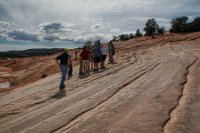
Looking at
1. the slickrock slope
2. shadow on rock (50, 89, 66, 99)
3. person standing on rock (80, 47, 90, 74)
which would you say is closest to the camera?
the slickrock slope

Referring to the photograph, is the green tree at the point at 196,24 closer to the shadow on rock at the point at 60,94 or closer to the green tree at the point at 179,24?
the green tree at the point at 179,24

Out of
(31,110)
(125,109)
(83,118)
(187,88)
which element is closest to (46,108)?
(31,110)

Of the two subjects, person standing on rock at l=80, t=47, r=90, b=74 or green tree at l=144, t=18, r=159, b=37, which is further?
green tree at l=144, t=18, r=159, b=37

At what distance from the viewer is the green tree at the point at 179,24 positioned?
202 ft

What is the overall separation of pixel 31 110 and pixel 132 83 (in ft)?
15.0

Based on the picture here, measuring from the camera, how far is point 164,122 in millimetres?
7105

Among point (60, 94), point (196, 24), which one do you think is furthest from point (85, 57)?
point (196, 24)

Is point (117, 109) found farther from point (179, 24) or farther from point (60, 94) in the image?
point (179, 24)

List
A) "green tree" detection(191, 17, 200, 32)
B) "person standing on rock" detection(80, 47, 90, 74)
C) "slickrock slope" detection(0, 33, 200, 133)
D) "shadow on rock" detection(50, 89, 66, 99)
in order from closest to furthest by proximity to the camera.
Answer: "slickrock slope" detection(0, 33, 200, 133), "shadow on rock" detection(50, 89, 66, 99), "person standing on rock" detection(80, 47, 90, 74), "green tree" detection(191, 17, 200, 32)

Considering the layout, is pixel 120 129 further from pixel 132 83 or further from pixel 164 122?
pixel 132 83

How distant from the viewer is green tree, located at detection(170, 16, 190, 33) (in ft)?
202

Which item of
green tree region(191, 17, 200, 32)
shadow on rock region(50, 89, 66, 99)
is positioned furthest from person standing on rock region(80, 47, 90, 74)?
green tree region(191, 17, 200, 32)

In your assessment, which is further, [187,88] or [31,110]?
[187,88]

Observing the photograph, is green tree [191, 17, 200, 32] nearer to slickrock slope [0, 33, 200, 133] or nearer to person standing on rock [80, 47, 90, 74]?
person standing on rock [80, 47, 90, 74]
